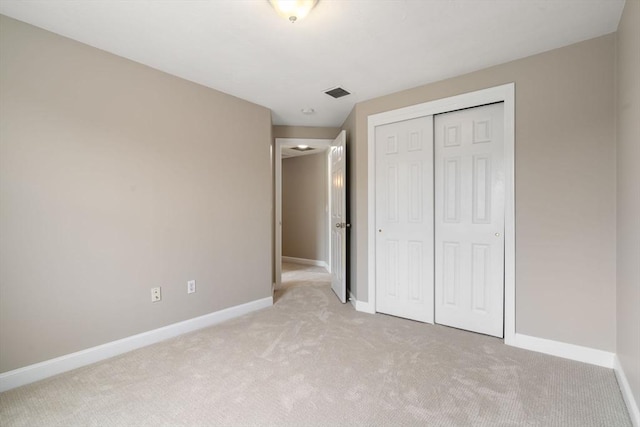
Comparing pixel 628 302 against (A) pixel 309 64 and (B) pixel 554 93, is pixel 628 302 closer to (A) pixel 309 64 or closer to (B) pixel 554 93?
(B) pixel 554 93

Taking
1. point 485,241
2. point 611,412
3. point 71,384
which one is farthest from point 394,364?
point 71,384

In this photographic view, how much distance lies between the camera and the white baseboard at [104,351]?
1.81m

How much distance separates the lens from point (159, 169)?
248cm

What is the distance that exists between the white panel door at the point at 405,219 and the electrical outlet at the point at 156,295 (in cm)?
213

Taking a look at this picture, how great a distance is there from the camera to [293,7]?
1597 millimetres

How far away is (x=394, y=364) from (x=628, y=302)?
143cm

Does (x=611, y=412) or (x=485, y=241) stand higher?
(x=485, y=241)

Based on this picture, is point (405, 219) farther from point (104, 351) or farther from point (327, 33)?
point (104, 351)

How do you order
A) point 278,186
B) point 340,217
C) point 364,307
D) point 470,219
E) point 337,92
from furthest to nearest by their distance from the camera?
point 278,186, point 340,217, point 364,307, point 337,92, point 470,219

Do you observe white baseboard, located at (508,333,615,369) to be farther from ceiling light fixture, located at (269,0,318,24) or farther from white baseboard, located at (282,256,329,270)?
white baseboard, located at (282,256,329,270)

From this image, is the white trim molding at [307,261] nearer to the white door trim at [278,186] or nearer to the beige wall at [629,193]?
the white door trim at [278,186]

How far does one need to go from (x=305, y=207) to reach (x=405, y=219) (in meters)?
3.47

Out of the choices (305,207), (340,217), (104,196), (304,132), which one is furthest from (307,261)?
(104,196)

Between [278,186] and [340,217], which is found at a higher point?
[278,186]
